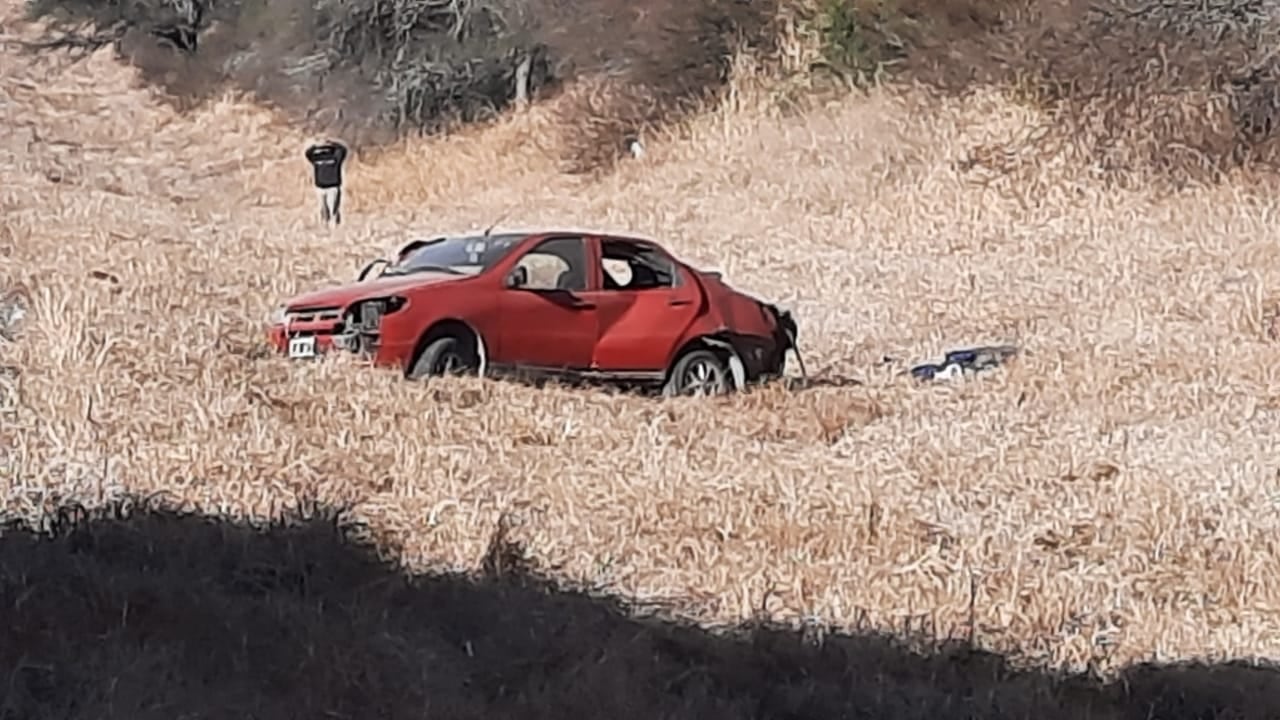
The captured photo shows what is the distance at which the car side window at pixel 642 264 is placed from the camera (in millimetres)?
14836

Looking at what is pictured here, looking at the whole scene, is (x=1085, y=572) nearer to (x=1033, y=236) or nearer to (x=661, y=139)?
(x=1033, y=236)

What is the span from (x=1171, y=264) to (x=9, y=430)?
14497 millimetres

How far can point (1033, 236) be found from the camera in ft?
79.4

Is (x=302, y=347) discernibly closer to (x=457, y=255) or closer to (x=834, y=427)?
(x=457, y=255)

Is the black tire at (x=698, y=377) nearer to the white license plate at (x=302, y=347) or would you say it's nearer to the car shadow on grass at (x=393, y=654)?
the white license plate at (x=302, y=347)

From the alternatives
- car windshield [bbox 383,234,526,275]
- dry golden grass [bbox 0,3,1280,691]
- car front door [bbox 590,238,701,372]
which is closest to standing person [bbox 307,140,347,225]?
dry golden grass [bbox 0,3,1280,691]

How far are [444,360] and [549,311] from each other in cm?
100

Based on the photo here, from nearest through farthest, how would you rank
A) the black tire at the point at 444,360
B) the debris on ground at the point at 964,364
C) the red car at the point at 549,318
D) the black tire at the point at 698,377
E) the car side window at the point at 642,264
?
the black tire at the point at 444,360, the red car at the point at 549,318, the black tire at the point at 698,377, the car side window at the point at 642,264, the debris on ground at the point at 964,364

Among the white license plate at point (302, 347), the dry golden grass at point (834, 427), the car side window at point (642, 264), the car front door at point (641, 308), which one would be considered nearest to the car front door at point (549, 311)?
the car front door at point (641, 308)

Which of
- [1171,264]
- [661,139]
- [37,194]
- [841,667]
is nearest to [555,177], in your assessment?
[661,139]

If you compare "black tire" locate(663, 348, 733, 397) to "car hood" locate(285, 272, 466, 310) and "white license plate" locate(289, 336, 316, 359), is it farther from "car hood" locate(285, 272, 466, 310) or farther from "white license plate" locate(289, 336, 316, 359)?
"white license plate" locate(289, 336, 316, 359)

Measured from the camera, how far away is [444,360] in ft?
43.8

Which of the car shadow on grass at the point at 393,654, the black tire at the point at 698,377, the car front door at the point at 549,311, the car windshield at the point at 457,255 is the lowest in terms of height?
the car shadow on grass at the point at 393,654

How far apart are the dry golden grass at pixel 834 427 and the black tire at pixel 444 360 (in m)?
0.43
